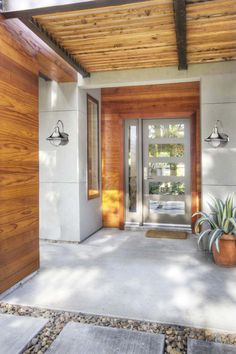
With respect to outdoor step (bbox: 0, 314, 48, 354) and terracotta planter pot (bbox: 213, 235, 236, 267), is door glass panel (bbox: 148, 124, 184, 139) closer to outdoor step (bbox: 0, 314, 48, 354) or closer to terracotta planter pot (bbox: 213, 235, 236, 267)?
terracotta planter pot (bbox: 213, 235, 236, 267)

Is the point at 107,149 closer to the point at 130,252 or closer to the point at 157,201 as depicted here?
the point at 157,201

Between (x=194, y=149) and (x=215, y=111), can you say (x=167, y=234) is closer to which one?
(x=194, y=149)

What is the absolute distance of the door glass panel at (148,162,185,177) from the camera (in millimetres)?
5527

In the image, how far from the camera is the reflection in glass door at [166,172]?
550 cm

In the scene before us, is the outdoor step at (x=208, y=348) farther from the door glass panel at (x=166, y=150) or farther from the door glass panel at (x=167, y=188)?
the door glass panel at (x=166, y=150)

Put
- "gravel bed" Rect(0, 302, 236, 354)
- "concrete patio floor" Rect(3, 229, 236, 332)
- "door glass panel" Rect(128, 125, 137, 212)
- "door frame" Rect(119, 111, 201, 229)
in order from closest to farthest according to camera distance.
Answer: "gravel bed" Rect(0, 302, 236, 354), "concrete patio floor" Rect(3, 229, 236, 332), "door frame" Rect(119, 111, 201, 229), "door glass panel" Rect(128, 125, 137, 212)

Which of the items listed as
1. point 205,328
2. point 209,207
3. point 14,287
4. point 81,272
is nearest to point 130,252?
point 81,272

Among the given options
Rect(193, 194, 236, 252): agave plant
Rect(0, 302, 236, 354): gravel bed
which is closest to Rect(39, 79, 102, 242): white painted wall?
Rect(193, 194, 236, 252): agave plant

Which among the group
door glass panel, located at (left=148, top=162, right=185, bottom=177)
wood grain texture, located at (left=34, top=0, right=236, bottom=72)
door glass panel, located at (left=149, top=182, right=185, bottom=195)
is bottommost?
door glass panel, located at (left=149, top=182, right=185, bottom=195)

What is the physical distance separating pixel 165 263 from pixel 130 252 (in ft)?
2.05

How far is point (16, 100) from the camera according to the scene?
283 cm

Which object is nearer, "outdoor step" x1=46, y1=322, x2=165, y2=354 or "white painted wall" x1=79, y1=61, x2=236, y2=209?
"outdoor step" x1=46, y1=322, x2=165, y2=354

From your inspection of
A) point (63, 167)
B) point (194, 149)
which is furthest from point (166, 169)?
point (63, 167)

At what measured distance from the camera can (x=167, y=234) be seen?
5.12m
